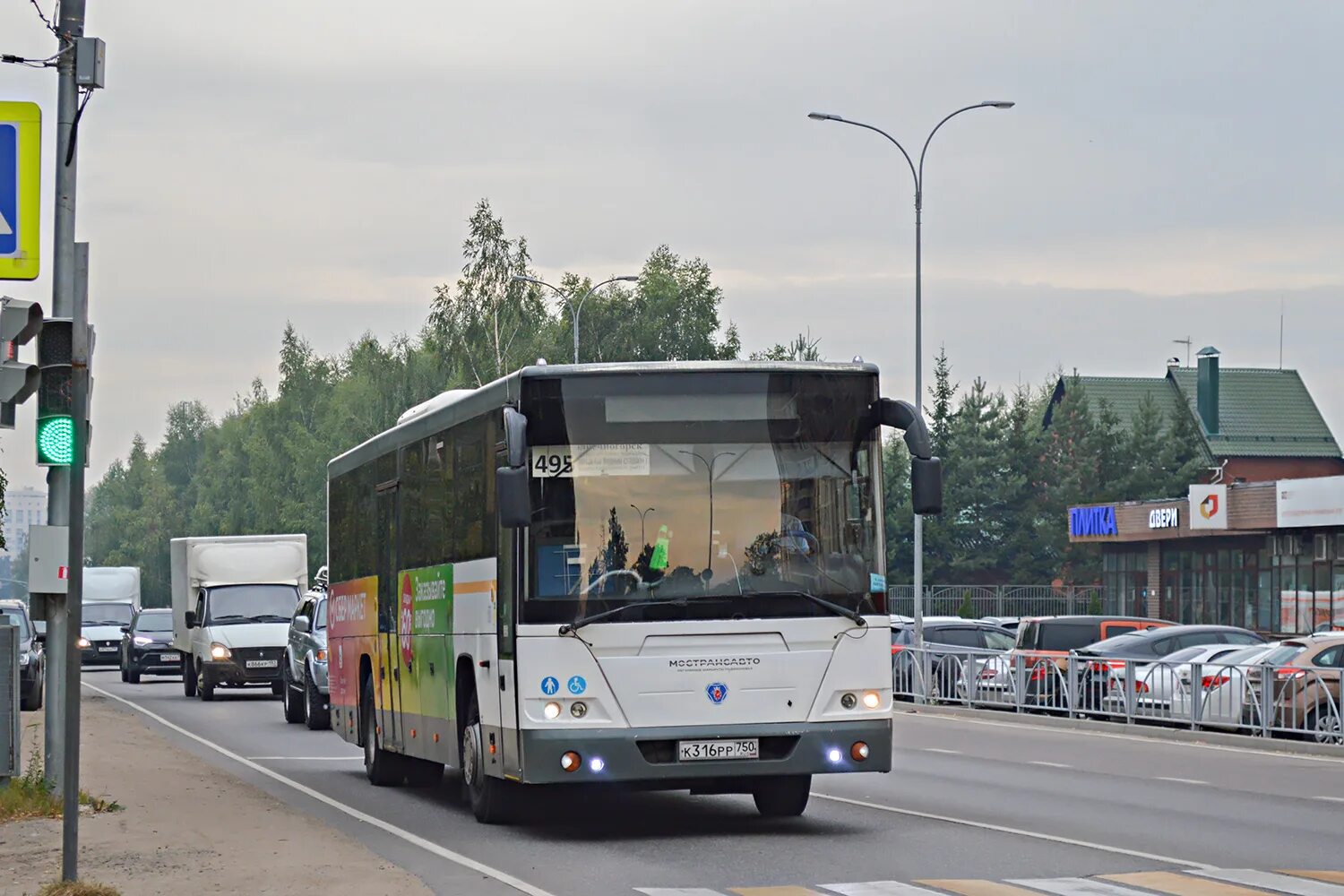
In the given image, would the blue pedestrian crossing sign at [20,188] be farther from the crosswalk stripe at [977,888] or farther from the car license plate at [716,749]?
the crosswalk stripe at [977,888]

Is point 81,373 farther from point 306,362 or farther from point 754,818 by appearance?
point 306,362

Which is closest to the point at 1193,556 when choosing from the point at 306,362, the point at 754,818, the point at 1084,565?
the point at 1084,565

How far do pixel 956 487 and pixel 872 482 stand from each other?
223ft

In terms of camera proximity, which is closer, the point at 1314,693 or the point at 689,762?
the point at 689,762

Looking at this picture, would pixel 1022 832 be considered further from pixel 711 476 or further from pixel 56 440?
pixel 56 440

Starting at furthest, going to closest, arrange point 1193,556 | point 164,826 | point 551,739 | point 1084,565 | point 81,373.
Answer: point 1084,565, point 1193,556, point 164,826, point 551,739, point 81,373

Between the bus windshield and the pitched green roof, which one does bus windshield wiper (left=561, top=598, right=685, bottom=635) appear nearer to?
the bus windshield

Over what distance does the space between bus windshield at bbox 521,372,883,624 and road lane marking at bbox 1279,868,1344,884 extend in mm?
3223

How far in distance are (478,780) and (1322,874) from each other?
6.03 m

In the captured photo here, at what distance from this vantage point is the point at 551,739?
13344mm

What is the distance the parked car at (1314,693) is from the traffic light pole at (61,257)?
13856mm

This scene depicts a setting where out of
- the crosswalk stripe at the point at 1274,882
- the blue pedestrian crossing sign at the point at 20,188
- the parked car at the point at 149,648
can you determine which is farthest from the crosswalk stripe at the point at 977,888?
the parked car at the point at 149,648

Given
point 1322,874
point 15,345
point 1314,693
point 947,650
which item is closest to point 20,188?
point 15,345

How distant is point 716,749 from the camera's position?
1351 centimetres
